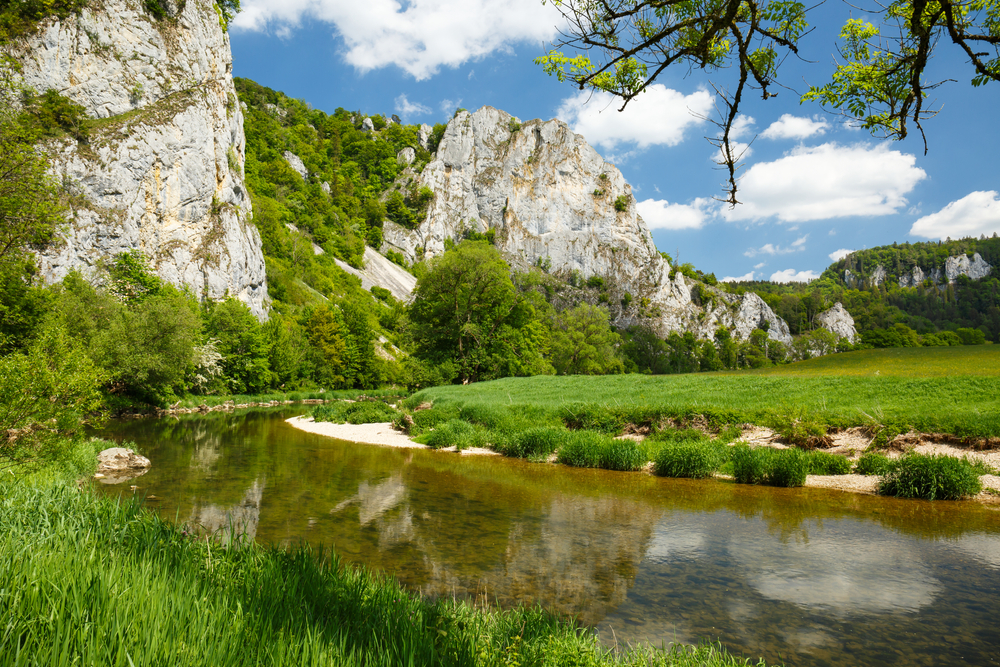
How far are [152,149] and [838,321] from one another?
170 metres

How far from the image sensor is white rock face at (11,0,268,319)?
4300 cm

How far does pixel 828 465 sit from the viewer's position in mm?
11883

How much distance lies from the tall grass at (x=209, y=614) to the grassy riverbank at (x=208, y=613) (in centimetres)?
1

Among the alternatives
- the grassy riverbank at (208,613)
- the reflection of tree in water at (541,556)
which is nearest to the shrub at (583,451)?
the reflection of tree in water at (541,556)

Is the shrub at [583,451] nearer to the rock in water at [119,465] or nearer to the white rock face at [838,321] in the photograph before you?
the rock in water at [119,465]

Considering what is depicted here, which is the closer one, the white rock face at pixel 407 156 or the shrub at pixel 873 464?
the shrub at pixel 873 464

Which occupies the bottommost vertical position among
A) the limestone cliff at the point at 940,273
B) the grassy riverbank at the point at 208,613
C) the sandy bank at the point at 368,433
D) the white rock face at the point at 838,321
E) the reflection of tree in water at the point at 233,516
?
the sandy bank at the point at 368,433

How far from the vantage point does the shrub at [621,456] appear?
13.7 metres

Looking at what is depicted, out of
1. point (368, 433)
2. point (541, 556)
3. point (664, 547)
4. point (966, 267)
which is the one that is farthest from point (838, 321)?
point (541, 556)

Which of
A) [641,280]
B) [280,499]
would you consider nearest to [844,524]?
[280,499]

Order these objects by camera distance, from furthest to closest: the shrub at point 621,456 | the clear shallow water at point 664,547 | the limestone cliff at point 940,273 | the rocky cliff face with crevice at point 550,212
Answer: the limestone cliff at point 940,273
the rocky cliff face with crevice at point 550,212
the shrub at point 621,456
the clear shallow water at point 664,547

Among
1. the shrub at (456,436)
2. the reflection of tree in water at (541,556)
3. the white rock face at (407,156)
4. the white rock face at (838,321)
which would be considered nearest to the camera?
the reflection of tree in water at (541,556)

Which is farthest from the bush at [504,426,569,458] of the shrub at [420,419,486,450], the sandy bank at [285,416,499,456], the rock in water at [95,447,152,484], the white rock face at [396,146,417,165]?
the white rock face at [396,146,417,165]

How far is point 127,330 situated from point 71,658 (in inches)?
1442
